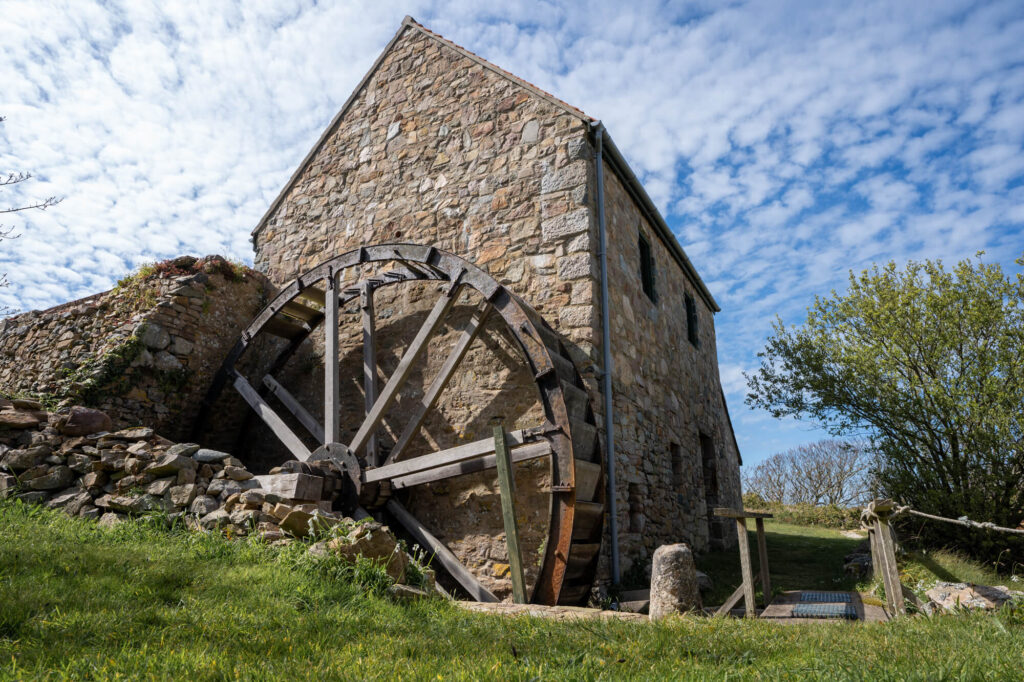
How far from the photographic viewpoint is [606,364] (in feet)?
21.6

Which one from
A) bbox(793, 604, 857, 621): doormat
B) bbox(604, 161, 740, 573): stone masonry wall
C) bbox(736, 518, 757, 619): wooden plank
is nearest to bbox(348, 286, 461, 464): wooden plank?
bbox(604, 161, 740, 573): stone masonry wall

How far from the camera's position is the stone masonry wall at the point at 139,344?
24.8ft

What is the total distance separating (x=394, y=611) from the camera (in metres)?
3.70

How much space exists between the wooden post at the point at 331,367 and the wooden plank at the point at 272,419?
300 mm

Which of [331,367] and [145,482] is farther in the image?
[331,367]

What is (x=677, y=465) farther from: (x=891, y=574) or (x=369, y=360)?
(x=891, y=574)

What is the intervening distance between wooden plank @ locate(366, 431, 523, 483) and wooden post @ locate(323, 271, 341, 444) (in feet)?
2.67

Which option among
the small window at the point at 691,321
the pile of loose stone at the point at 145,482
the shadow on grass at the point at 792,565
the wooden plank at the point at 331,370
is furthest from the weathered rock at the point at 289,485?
the small window at the point at 691,321

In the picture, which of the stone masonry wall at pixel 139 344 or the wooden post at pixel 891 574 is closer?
the wooden post at pixel 891 574

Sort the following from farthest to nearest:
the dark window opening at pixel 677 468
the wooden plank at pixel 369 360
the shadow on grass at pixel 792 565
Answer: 1. the dark window opening at pixel 677 468
2. the shadow on grass at pixel 792 565
3. the wooden plank at pixel 369 360

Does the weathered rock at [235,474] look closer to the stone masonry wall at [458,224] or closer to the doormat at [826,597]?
the stone masonry wall at [458,224]

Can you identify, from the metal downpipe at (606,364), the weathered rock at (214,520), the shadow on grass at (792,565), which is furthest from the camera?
the shadow on grass at (792,565)

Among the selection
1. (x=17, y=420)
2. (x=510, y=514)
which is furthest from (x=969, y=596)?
(x=17, y=420)

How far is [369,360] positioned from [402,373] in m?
0.78
